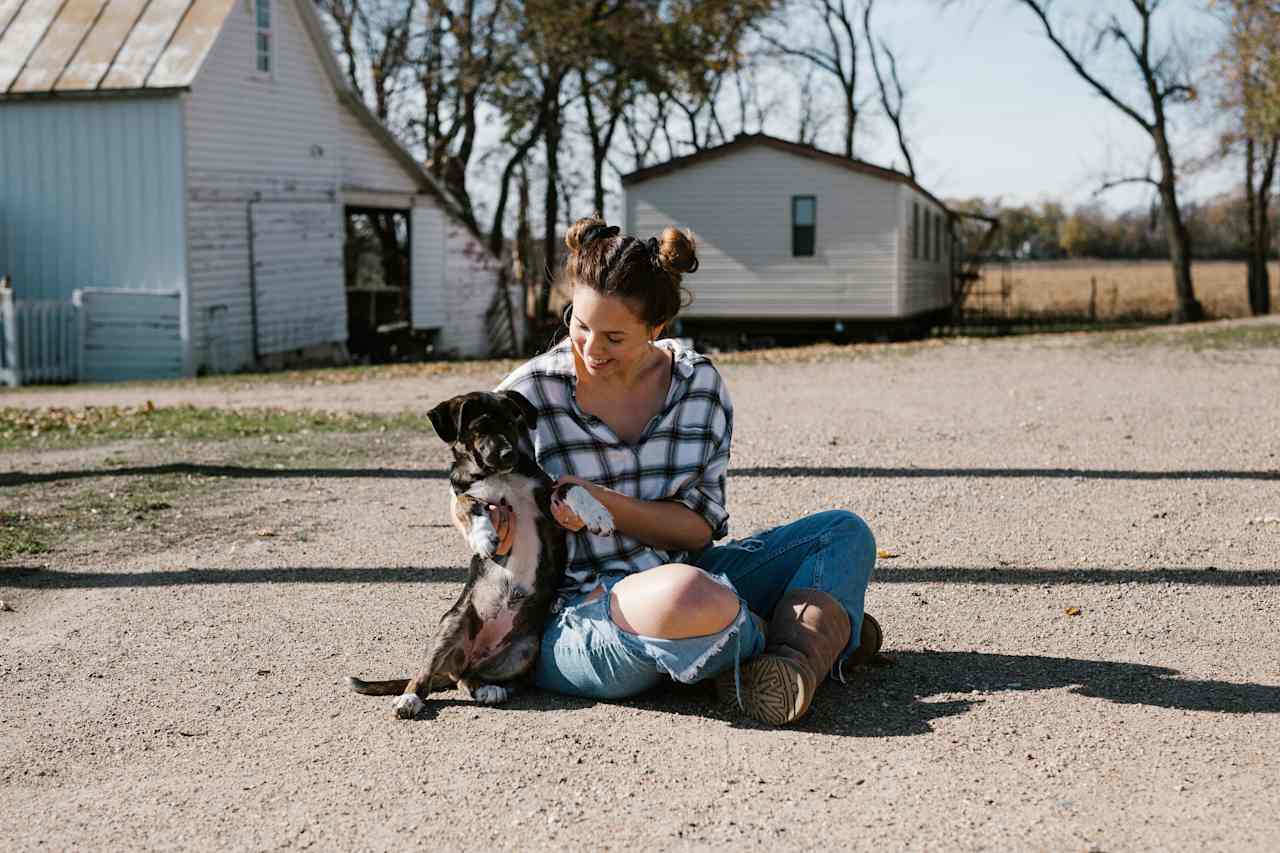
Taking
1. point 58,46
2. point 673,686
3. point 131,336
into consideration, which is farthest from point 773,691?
point 58,46

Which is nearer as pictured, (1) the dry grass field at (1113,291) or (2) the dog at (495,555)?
(2) the dog at (495,555)

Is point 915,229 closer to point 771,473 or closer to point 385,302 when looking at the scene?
point 385,302

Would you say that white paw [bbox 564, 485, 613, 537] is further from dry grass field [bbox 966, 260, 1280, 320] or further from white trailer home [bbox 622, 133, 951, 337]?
dry grass field [bbox 966, 260, 1280, 320]

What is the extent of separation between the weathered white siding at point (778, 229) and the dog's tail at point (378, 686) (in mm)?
22843

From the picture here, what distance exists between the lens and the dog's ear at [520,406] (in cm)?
381

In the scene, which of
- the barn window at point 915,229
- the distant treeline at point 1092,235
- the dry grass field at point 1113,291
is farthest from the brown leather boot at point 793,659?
the distant treeline at point 1092,235

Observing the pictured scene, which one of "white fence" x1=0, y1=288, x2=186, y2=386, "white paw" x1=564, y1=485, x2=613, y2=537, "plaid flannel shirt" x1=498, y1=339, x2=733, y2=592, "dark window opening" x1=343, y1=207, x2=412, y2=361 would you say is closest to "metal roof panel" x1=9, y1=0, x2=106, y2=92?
"white fence" x1=0, y1=288, x2=186, y2=386

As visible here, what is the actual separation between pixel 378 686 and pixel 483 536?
0.76 m

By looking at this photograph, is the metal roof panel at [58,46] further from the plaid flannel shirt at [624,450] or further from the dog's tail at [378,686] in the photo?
the plaid flannel shirt at [624,450]

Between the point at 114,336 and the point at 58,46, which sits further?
the point at 58,46

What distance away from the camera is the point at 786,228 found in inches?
1059

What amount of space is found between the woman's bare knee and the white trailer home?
23191 mm

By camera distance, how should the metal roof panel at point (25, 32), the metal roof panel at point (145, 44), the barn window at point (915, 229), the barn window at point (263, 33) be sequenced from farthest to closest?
the barn window at point (915, 229), the barn window at point (263, 33), the metal roof panel at point (25, 32), the metal roof panel at point (145, 44)

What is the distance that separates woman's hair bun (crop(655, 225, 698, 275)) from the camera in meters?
3.82
